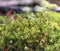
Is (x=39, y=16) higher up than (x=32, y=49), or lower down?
higher up

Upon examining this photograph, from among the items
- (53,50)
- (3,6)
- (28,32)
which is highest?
(3,6)

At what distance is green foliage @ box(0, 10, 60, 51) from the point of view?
12.0 feet

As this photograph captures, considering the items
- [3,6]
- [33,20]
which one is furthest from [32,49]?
[3,6]

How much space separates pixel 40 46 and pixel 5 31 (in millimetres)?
552

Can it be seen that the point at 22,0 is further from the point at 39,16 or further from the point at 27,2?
the point at 39,16

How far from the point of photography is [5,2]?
29.0 ft

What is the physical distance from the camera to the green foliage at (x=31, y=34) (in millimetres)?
3672

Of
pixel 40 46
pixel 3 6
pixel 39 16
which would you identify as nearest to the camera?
pixel 40 46

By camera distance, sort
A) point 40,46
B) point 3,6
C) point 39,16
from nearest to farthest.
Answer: point 40,46
point 39,16
point 3,6

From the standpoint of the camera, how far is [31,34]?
3695mm

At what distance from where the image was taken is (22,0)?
29.4ft

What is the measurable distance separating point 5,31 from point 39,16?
1.68 ft

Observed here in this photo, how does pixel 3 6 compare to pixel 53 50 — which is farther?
pixel 3 6

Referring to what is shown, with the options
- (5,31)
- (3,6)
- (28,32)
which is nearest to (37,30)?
(28,32)
